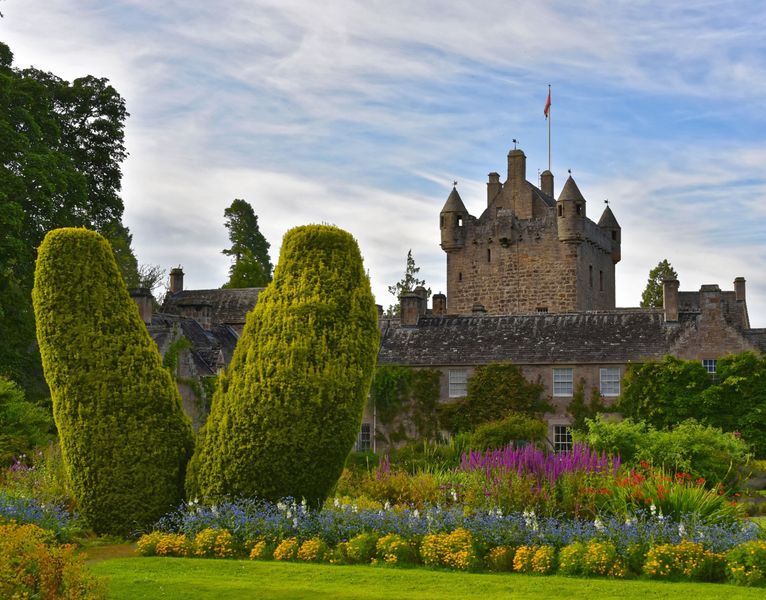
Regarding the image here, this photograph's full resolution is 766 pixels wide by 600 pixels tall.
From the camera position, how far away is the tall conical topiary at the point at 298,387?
15.4 metres

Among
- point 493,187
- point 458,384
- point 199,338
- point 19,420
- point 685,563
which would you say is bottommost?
point 685,563

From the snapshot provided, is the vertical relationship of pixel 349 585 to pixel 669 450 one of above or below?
below

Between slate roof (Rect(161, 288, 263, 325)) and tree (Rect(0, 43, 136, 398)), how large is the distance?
12.0 meters

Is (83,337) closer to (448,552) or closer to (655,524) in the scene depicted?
(448,552)

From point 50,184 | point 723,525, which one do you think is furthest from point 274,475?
point 50,184

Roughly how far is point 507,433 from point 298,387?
16.2 m

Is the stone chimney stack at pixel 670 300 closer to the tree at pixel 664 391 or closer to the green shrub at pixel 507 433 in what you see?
the tree at pixel 664 391

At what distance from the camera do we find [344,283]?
1603 centimetres

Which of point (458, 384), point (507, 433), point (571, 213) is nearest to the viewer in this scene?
point (507, 433)

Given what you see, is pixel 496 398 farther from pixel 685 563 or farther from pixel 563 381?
pixel 685 563

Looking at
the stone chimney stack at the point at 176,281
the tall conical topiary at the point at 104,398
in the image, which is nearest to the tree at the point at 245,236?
the stone chimney stack at the point at 176,281

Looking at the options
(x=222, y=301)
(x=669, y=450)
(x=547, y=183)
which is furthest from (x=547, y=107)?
(x=669, y=450)

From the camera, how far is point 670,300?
40.8 meters

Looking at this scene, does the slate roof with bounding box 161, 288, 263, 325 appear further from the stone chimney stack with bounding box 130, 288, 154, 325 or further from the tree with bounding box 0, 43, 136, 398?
the stone chimney stack with bounding box 130, 288, 154, 325
